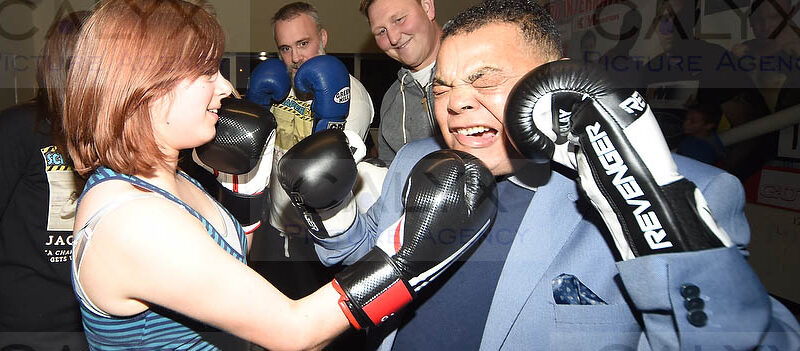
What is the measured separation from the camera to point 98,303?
3.36ft

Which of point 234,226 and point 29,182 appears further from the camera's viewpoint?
point 29,182

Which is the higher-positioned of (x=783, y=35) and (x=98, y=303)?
(x=783, y=35)

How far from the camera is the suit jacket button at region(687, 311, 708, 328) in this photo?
843mm

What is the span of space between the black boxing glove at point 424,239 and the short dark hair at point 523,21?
0.37m

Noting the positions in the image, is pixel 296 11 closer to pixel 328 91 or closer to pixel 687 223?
pixel 328 91

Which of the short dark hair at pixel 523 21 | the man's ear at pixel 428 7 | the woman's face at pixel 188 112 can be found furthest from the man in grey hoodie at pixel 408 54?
the woman's face at pixel 188 112

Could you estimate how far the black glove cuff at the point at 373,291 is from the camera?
1093 millimetres

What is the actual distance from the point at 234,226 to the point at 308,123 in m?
2.03

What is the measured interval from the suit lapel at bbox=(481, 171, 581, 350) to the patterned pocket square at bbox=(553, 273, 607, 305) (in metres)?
0.05

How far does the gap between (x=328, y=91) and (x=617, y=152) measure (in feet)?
7.46

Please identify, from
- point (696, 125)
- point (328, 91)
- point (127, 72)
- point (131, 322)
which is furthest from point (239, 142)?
point (696, 125)

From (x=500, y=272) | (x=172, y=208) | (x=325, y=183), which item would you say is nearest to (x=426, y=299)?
(x=500, y=272)

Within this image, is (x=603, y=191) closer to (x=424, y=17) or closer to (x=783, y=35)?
(x=424, y=17)

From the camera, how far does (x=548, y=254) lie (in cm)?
116
